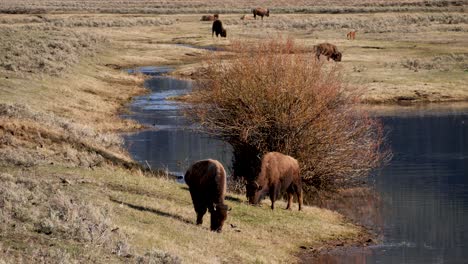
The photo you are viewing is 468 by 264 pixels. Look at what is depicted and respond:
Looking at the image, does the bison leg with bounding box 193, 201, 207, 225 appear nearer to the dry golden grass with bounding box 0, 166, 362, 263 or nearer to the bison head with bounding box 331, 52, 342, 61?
the dry golden grass with bounding box 0, 166, 362, 263

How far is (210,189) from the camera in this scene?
57.0ft

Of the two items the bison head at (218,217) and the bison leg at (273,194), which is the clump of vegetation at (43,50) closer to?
the bison leg at (273,194)

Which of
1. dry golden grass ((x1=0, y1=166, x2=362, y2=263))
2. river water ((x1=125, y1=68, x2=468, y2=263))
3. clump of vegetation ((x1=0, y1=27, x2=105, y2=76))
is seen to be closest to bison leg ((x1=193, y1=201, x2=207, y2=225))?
dry golden grass ((x1=0, y1=166, x2=362, y2=263))

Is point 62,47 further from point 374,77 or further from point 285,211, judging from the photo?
point 285,211

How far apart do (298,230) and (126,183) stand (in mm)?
4056

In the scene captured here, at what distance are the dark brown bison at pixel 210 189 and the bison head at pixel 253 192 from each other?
11.8 feet

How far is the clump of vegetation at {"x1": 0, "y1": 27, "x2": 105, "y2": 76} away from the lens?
46500 millimetres

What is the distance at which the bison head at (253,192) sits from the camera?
21.3 meters

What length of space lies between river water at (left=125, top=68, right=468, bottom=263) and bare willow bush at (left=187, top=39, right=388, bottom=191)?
79.9 inches

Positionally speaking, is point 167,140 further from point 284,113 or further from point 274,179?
point 274,179

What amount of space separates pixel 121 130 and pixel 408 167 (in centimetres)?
1249

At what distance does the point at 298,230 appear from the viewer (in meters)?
20.4

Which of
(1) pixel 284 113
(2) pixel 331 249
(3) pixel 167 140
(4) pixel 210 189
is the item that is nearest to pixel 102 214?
(4) pixel 210 189

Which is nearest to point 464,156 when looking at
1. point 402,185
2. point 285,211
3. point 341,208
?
point 402,185
